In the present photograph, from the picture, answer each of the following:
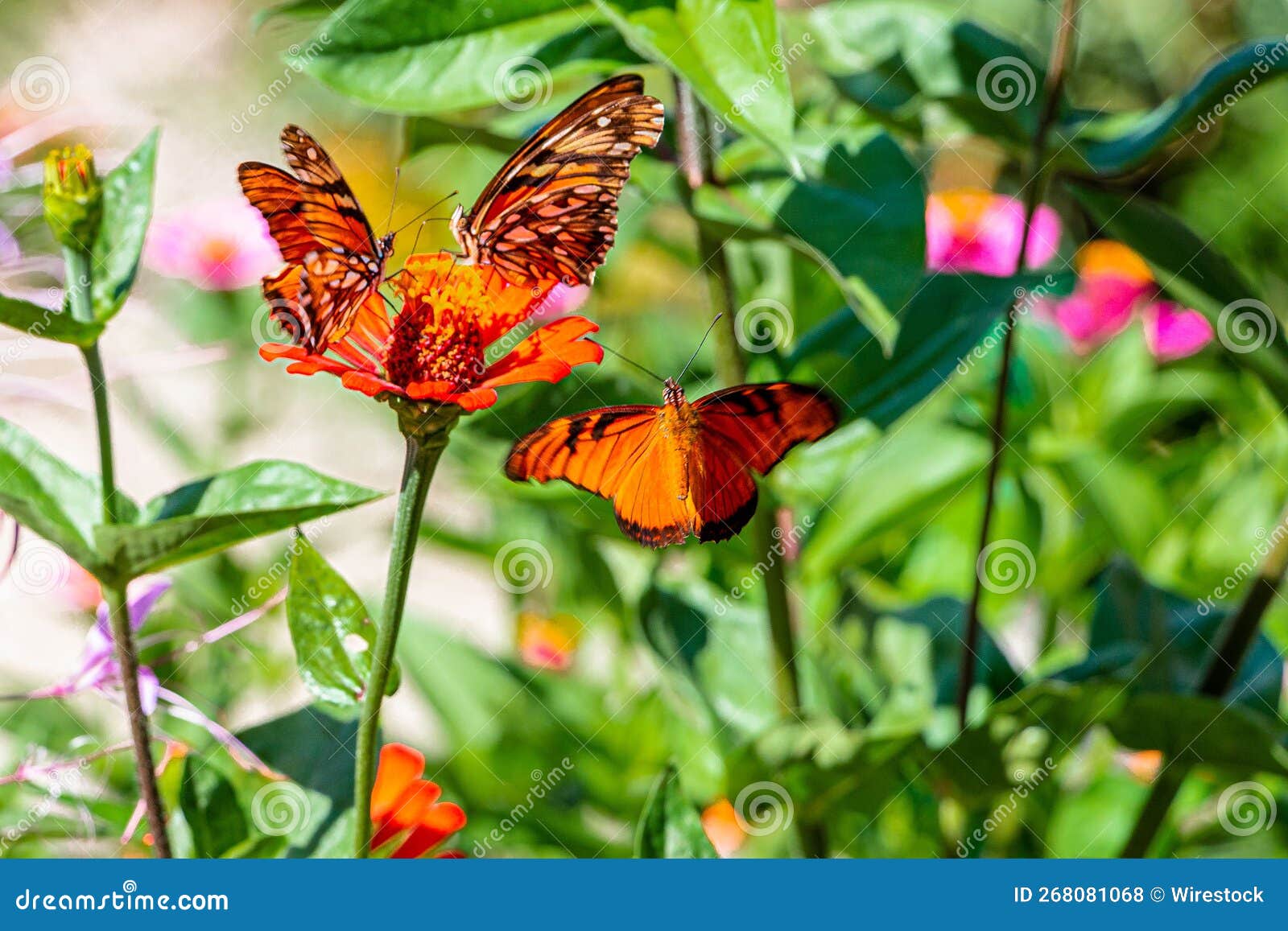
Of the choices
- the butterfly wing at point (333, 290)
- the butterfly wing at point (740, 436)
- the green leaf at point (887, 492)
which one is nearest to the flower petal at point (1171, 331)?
the green leaf at point (887, 492)

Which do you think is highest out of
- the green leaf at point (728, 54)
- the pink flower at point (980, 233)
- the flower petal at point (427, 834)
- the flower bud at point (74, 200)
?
the green leaf at point (728, 54)

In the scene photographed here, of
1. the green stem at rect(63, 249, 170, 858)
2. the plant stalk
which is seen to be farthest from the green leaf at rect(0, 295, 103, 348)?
the plant stalk

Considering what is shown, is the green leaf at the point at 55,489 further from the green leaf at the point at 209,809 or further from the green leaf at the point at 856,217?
the green leaf at the point at 856,217

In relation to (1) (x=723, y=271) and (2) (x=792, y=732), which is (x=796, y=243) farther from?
(2) (x=792, y=732)

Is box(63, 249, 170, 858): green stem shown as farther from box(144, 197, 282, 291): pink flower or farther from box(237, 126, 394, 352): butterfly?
box(144, 197, 282, 291): pink flower

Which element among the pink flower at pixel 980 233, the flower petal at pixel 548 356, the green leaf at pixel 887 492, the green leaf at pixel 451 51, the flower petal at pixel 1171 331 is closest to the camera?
the flower petal at pixel 548 356

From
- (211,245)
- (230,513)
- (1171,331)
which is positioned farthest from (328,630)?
(1171,331)
